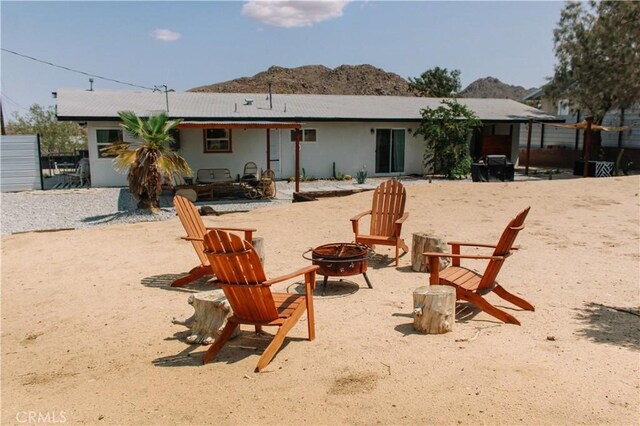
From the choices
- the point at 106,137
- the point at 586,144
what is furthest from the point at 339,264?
the point at 586,144

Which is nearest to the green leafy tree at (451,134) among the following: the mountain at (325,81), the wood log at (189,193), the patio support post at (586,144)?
the patio support post at (586,144)

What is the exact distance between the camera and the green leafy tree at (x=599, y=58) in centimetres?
2184

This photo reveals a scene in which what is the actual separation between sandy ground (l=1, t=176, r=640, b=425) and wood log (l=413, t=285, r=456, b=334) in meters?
0.13

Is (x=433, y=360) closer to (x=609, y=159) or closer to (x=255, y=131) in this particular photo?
(x=255, y=131)

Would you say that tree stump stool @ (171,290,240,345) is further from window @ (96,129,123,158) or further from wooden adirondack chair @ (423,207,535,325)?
window @ (96,129,123,158)

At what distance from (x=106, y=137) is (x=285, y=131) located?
20.3 feet

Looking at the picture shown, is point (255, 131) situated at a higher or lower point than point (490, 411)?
higher

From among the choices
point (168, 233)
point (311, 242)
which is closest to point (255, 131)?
point (168, 233)

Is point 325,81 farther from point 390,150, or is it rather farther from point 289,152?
point 289,152

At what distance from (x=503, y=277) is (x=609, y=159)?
2120cm

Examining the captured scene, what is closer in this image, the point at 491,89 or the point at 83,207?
the point at 83,207

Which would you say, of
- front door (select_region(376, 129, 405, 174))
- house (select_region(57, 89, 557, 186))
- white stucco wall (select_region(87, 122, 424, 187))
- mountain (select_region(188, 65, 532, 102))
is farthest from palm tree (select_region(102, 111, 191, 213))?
mountain (select_region(188, 65, 532, 102))

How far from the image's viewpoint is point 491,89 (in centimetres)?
9850

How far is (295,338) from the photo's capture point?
4.47 metres
